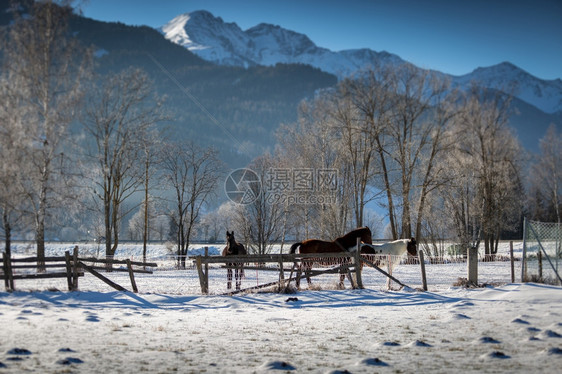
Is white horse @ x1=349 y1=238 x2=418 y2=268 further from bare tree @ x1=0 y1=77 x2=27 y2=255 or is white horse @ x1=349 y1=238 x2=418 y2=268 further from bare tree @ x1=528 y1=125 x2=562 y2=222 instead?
bare tree @ x1=528 y1=125 x2=562 y2=222

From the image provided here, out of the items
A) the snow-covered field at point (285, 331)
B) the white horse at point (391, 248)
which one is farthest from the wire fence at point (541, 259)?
the white horse at point (391, 248)

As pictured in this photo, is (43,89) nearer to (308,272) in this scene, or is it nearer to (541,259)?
(308,272)

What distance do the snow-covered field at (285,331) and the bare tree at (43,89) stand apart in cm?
465

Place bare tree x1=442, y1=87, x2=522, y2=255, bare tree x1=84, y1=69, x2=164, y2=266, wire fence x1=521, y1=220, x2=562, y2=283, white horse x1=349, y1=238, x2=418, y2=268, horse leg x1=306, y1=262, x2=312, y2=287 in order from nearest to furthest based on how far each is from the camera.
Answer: wire fence x1=521, y1=220, x2=562, y2=283, horse leg x1=306, y1=262, x2=312, y2=287, white horse x1=349, y1=238, x2=418, y2=268, bare tree x1=84, y1=69, x2=164, y2=266, bare tree x1=442, y1=87, x2=522, y2=255

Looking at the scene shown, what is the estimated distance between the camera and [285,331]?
28.5 ft

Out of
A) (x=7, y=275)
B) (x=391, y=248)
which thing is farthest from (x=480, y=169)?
(x=7, y=275)

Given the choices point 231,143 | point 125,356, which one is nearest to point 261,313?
point 125,356

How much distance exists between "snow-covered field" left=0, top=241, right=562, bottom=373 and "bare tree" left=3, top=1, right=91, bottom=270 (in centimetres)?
465

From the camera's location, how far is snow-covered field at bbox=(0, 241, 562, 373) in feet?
20.2

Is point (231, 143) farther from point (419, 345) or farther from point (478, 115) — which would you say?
point (419, 345)

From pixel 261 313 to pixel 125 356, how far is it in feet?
15.8

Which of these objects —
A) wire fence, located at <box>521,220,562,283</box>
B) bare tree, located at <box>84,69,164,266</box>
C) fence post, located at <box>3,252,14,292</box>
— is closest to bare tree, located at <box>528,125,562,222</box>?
wire fence, located at <box>521,220,562,283</box>

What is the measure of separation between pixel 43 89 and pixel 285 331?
51.1ft

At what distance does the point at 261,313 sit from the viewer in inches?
435
